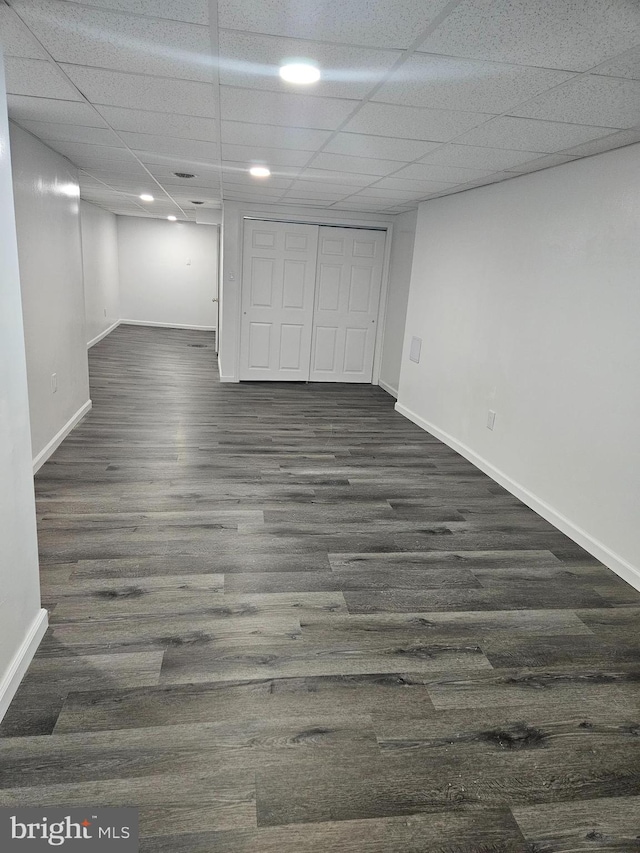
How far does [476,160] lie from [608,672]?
312 cm

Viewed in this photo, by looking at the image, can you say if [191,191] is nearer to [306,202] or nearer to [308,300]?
[306,202]

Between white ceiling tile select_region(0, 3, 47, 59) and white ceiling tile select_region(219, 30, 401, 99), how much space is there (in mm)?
721

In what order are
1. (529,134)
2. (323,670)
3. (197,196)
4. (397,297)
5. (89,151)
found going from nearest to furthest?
1. (323,670)
2. (529,134)
3. (89,151)
4. (197,196)
5. (397,297)

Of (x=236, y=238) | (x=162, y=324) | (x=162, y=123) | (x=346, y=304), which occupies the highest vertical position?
(x=162, y=123)

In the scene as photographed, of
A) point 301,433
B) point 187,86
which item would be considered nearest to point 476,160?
point 187,86

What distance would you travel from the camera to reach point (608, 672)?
2.31m

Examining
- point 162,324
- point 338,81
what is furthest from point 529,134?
point 162,324

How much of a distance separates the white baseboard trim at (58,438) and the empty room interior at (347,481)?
0.18 ft

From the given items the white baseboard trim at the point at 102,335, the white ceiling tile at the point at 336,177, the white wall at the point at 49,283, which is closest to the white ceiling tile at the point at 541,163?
the white ceiling tile at the point at 336,177

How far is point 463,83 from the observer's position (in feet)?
7.48

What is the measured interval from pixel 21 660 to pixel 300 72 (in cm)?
257

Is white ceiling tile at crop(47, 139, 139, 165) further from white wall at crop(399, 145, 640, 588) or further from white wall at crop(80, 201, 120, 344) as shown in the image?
white wall at crop(80, 201, 120, 344)

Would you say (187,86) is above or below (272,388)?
above

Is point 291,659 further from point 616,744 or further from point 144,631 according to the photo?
point 616,744
